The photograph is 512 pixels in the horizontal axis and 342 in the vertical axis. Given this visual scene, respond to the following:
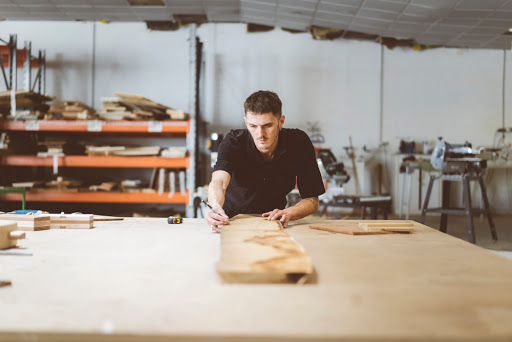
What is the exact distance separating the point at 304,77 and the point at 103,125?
337 cm

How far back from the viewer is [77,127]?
15.1 ft

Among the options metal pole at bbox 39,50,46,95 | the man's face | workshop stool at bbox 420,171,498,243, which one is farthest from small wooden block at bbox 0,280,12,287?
metal pole at bbox 39,50,46,95

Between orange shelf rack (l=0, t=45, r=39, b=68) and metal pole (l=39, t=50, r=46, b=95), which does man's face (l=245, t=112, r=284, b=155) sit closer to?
orange shelf rack (l=0, t=45, r=39, b=68)

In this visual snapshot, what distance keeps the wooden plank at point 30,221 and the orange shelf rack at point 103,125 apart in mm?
3181

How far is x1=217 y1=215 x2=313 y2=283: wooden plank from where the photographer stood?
811mm

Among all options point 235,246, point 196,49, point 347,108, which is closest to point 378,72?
point 347,108

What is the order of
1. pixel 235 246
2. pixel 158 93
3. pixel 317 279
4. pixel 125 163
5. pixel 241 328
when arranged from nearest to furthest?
pixel 241 328
pixel 317 279
pixel 235 246
pixel 125 163
pixel 158 93

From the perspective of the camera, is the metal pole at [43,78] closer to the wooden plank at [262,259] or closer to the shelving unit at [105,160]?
the shelving unit at [105,160]

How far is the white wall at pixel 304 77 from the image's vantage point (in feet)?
20.0

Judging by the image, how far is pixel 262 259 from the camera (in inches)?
34.7

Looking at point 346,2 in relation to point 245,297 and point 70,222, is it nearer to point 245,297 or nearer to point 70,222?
point 70,222

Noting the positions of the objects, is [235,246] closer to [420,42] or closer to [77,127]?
[77,127]

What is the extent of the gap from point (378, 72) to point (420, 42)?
0.82 metres

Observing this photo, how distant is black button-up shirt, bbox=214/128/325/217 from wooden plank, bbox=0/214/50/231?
37.7 inches
